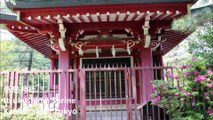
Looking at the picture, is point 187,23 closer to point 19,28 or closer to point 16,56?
point 19,28

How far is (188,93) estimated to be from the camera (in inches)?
162

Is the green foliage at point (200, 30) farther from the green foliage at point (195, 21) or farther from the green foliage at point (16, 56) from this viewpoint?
the green foliage at point (16, 56)

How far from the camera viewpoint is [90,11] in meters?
4.91

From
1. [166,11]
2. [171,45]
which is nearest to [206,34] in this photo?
[166,11]

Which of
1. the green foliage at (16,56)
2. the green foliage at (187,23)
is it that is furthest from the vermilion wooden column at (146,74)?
the green foliage at (16,56)

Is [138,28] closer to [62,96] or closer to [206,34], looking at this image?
[206,34]

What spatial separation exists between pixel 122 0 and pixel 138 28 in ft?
4.39

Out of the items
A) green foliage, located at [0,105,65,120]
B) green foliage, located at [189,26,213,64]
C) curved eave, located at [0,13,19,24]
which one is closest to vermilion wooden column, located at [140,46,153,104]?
green foliage, located at [189,26,213,64]

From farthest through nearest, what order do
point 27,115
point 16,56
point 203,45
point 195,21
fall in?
1. point 16,56
2. point 203,45
3. point 27,115
4. point 195,21

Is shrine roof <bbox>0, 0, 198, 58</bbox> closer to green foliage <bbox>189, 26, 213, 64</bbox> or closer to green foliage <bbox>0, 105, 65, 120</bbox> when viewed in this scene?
green foliage <bbox>189, 26, 213, 64</bbox>

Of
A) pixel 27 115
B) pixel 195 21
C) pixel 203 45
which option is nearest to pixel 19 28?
pixel 27 115

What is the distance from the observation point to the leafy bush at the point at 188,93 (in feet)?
13.7

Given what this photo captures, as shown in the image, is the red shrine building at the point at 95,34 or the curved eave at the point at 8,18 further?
the curved eave at the point at 8,18

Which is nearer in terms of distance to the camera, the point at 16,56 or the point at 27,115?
the point at 27,115
